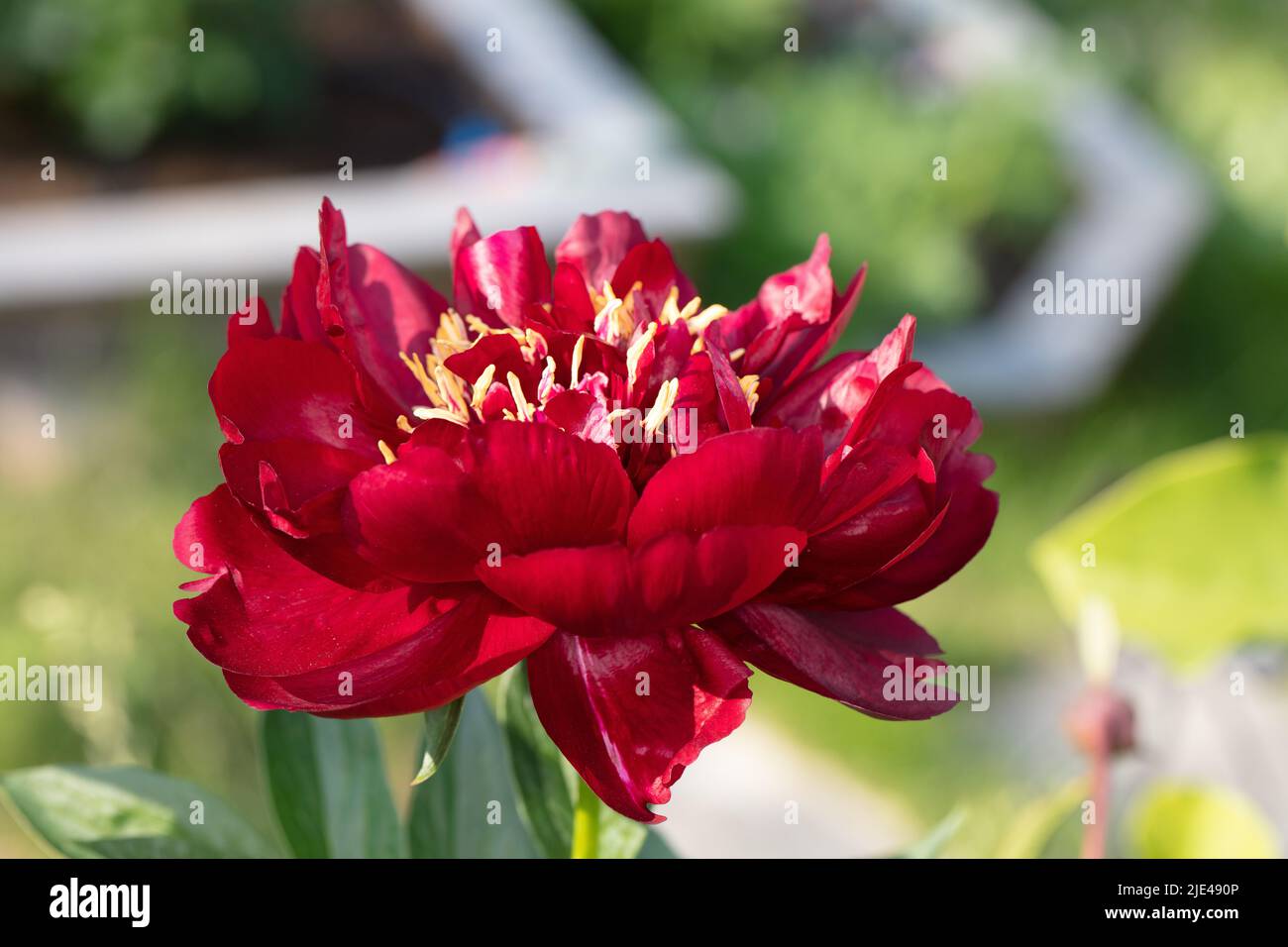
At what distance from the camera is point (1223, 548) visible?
633mm

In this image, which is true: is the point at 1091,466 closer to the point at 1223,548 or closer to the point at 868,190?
the point at 868,190

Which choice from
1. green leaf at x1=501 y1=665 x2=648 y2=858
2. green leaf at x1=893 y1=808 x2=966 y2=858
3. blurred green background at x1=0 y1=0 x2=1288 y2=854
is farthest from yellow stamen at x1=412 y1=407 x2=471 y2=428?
blurred green background at x1=0 y1=0 x2=1288 y2=854

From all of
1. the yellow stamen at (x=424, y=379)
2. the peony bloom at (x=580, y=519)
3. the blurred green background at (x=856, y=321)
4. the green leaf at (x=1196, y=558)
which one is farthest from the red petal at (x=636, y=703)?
the blurred green background at (x=856, y=321)

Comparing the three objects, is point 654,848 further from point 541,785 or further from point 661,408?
point 661,408

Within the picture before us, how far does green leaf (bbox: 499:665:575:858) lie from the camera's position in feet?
1.65

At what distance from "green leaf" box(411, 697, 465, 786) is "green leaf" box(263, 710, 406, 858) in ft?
0.43

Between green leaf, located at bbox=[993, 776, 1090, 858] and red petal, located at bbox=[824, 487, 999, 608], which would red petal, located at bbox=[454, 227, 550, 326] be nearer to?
red petal, located at bbox=[824, 487, 999, 608]

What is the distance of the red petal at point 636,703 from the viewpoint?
39 centimetres

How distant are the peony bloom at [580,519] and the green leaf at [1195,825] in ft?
0.69

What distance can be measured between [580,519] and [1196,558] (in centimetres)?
36

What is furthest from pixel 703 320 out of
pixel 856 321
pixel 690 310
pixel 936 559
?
pixel 856 321

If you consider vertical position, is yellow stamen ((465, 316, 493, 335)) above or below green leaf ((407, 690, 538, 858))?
above
